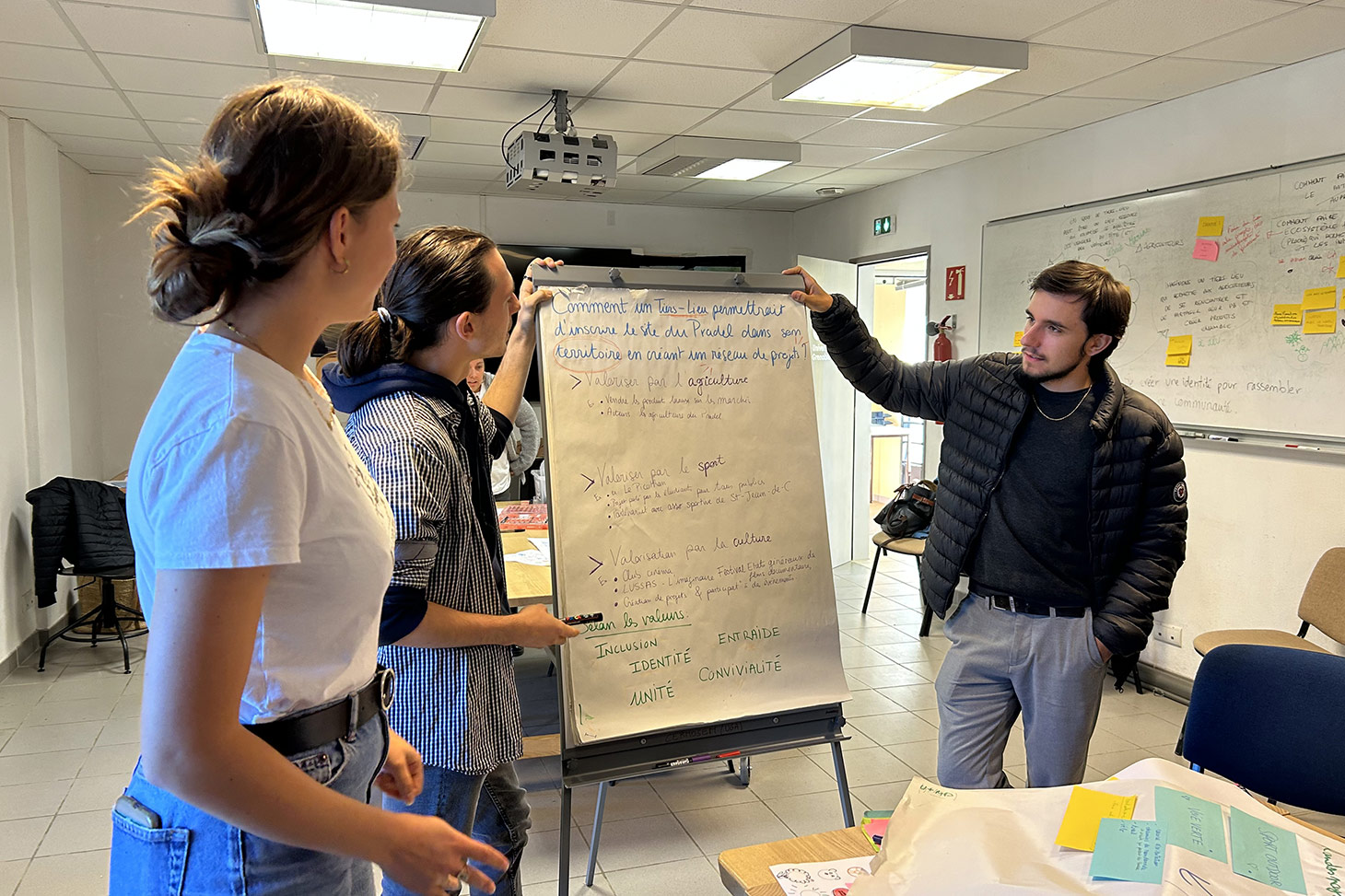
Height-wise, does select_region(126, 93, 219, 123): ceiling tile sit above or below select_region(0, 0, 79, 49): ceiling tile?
above

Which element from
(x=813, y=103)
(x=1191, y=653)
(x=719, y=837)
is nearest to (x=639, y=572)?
(x=719, y=837)

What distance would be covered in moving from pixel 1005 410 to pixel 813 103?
7.52 ft

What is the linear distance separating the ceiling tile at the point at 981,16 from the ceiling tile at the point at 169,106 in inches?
111

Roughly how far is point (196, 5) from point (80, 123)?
7.00ft

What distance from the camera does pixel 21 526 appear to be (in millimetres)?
4352

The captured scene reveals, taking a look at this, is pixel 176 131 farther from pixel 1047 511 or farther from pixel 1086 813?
pixel 1086 813

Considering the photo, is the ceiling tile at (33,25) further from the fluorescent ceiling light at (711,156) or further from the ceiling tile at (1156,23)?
the ceiling tile at (1156,23)

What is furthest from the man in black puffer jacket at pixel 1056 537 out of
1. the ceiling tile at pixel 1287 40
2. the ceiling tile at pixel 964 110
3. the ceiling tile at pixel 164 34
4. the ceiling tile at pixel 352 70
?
the ceiling tile at pixel 164 34

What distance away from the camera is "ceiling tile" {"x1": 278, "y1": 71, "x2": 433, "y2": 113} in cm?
362

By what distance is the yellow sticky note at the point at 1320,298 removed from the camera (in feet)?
10.7

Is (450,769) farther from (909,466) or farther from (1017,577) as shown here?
(909,466)

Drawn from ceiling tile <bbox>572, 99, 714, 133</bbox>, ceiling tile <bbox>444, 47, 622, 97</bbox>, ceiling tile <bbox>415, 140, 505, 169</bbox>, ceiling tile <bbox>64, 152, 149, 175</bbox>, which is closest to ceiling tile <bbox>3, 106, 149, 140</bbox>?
ceiling tile <bbox>64, 152, 149, 175</bbox>

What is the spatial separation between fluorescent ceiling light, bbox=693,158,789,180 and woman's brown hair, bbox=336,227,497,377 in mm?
3659

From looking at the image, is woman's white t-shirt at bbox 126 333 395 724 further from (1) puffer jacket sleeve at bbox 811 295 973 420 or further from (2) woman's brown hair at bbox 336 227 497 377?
(1) puffer jacket sleeve at bbox 811 295 973 420
